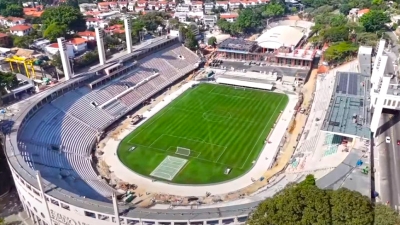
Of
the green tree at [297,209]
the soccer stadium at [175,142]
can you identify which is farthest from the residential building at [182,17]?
the green tree at [297,209]

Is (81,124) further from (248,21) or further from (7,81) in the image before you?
(248,21)

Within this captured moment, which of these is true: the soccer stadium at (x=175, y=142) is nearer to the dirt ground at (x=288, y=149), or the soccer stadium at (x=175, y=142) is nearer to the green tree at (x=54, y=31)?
the dirt ground at (x=288, y=149)

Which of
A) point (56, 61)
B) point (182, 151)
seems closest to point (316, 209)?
point (182, 151)

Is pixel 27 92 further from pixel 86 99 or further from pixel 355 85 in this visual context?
pixel 355 85

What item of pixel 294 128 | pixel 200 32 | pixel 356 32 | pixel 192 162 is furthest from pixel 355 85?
pixel 200 32

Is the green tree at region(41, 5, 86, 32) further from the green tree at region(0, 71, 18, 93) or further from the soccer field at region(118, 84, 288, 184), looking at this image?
the soccer field at region(118, 84, 288, 184)


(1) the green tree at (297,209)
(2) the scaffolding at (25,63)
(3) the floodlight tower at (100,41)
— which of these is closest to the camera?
(1) the green tree at (297,209)
